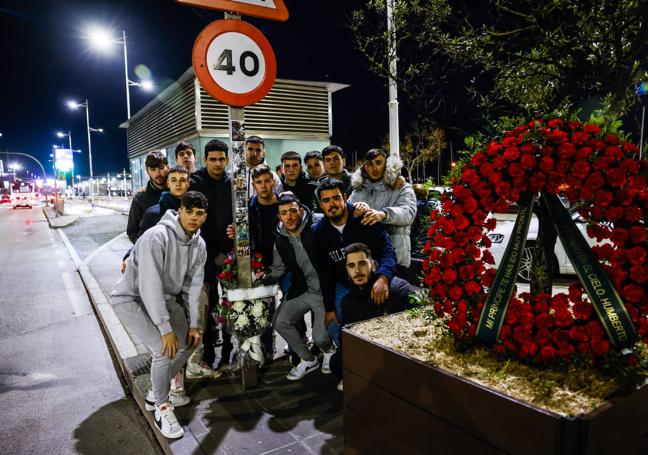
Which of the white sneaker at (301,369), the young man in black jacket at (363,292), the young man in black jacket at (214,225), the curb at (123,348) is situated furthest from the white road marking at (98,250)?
the young man in black jacket at (363,292)

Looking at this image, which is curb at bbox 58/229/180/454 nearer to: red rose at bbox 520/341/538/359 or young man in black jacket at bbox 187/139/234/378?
young man in black jacket at bbox 187/139/234/378

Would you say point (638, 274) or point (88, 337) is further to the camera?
point (88, 337)

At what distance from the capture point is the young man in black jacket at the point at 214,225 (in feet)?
13.5

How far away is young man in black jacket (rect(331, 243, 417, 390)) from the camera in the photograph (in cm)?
329

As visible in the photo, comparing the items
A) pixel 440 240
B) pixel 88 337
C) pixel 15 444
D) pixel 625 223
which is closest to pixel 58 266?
pixel 88 337

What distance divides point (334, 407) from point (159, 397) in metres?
1.25

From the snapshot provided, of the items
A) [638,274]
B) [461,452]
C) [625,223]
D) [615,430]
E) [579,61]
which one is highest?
[579,61]

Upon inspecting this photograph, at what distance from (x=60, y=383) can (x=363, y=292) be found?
308cm

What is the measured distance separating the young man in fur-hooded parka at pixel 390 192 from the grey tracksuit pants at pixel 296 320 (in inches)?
32.0

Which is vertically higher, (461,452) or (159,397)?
(461,452)

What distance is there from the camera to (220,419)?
3221 mm

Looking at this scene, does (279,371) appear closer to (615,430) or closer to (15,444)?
(15,444)

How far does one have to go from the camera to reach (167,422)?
3.06m

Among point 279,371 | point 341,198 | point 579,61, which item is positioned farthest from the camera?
point 279,371
